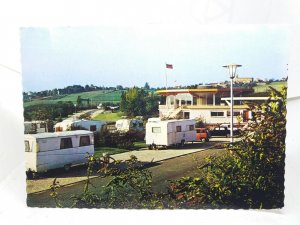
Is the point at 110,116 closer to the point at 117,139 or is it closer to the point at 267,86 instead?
the point at 117,139


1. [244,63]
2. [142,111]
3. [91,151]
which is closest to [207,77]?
[244,63]

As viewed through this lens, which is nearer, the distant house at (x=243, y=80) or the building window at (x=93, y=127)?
the distant house at (x=243, y=80)

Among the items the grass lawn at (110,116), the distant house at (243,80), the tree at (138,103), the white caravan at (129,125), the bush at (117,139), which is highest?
the distant house at (243,80)

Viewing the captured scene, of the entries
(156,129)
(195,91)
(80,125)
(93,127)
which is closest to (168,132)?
(156,129)

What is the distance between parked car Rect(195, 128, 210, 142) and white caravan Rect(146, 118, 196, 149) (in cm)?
3

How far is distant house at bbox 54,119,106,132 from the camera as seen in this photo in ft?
11.0

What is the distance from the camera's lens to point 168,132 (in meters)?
3.36

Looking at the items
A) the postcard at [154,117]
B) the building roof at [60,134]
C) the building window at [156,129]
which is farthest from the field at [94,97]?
the building window at [156,129]

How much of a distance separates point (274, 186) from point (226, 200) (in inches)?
15.2

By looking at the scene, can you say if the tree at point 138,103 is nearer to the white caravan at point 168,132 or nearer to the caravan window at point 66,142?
the white caravan at point 168,132

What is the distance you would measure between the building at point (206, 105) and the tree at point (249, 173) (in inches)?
4.6

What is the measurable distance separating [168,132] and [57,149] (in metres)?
0.90

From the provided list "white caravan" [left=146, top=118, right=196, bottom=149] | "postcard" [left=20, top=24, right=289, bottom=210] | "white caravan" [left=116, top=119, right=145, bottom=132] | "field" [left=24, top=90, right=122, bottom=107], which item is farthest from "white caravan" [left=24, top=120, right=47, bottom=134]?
"white caravan" [left=146, top=118, right=196, bottom=149]

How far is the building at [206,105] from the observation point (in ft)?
10.6
